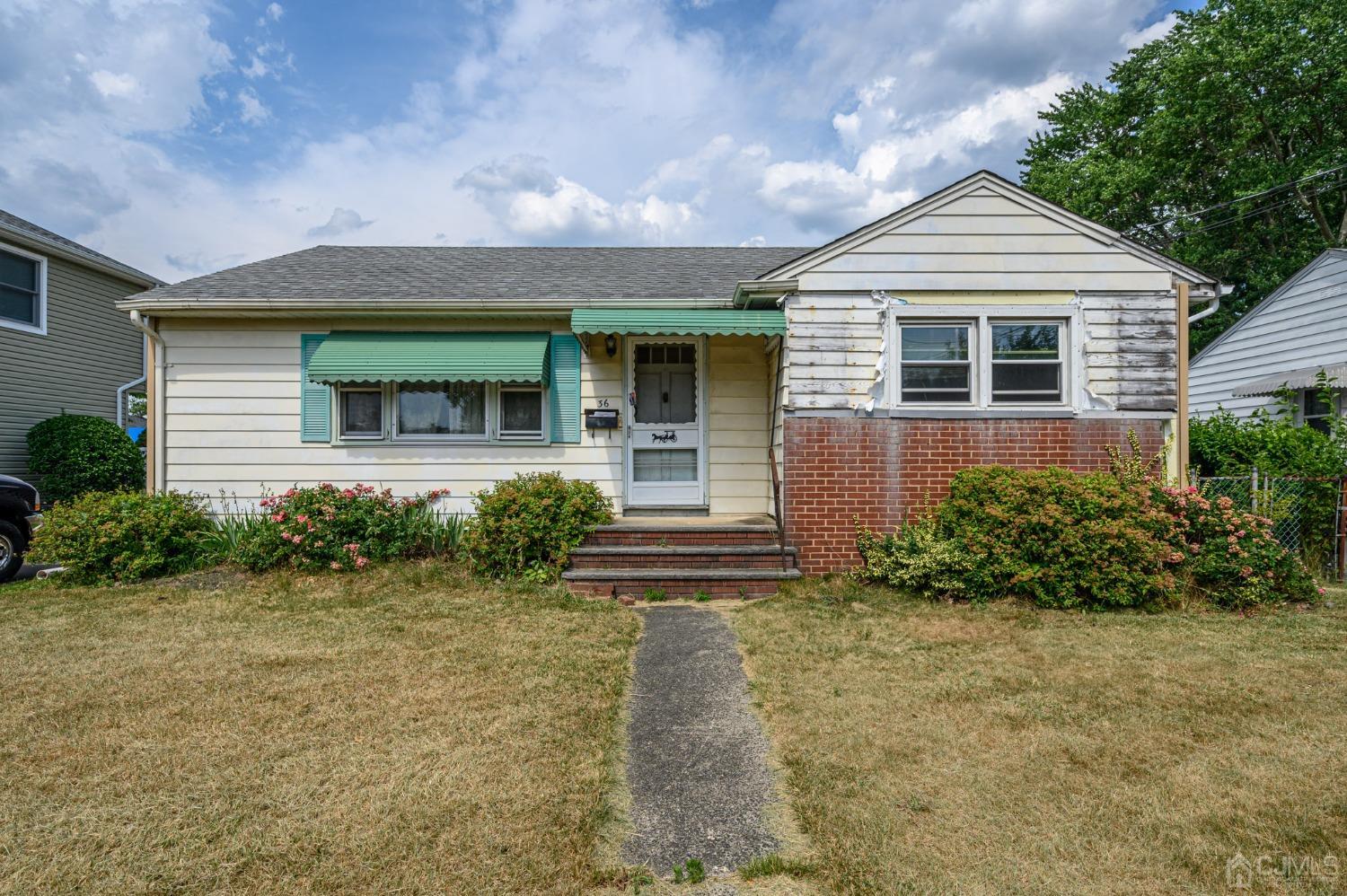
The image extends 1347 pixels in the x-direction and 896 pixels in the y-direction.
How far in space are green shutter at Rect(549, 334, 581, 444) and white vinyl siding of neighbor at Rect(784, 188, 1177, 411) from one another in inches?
112

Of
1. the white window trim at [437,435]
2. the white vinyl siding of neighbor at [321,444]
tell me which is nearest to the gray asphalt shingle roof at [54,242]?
the white vinyl siding of neighbor at [321,444]

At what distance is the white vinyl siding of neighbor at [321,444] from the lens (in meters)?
8.21

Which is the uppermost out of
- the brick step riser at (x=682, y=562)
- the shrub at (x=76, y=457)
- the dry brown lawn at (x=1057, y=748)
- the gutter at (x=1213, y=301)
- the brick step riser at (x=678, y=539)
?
the gutter at (x=1213, y=301)

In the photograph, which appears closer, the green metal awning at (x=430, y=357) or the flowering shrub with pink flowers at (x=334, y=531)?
the flowering shrub with pink flowers at (x=334, y=531)

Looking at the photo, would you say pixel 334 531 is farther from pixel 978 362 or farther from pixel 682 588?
pixel 978 362

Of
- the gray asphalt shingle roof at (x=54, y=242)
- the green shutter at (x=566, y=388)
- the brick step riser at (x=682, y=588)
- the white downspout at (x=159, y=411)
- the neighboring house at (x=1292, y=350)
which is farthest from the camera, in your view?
the gray asphalt shingle roof at (x=54, y=242)

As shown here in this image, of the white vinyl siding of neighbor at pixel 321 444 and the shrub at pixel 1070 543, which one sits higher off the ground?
the white vinyl siding of neighbor at pixel 321 444

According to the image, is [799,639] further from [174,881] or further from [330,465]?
[330,465]

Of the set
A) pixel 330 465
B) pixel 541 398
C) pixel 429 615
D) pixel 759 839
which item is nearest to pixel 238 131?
pixel 330 465

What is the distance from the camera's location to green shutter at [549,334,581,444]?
827 centimetres

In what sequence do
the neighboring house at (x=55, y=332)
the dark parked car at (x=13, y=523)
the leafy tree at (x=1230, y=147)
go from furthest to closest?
the leafy tree at (x=1230, y=147) < the neighboring house at (x=55, y=332) < the dark parked car at (x=13, y=523)

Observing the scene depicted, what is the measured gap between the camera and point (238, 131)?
37.9 ft

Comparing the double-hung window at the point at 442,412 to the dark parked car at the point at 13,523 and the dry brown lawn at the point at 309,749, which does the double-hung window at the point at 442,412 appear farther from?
the dark parked car at the point at 13,523

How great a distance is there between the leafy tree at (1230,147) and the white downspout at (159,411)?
982 inches
